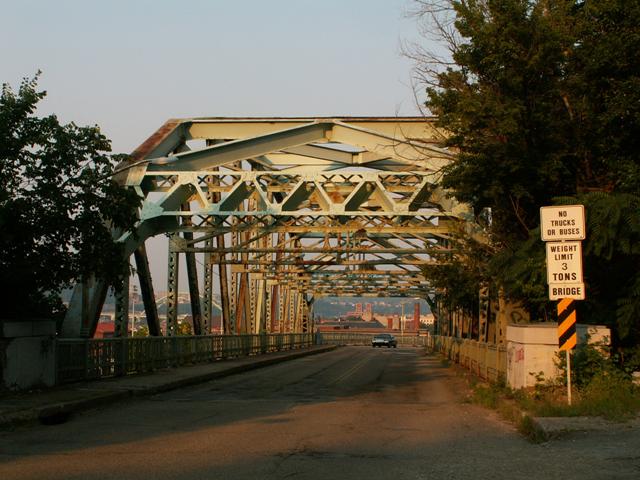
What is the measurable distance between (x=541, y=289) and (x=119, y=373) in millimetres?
11389

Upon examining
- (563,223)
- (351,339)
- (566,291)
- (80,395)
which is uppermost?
(563,223)

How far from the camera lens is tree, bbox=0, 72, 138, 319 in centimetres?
1747

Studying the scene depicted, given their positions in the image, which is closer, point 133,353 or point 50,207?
point 50,207

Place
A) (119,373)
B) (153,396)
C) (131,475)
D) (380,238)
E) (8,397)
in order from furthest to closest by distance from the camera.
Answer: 1. (380,238)
2. (119,373)
3. (153,396)
4. (8,397)
5. (131,475)

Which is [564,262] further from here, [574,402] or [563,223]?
[574,402]

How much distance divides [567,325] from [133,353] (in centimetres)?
1410

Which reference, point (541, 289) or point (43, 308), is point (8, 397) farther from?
point (541, 289)

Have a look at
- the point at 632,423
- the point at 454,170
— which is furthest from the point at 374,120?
the point at 632,423

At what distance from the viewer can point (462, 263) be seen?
2762cm

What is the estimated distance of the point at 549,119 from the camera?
18.1 meters

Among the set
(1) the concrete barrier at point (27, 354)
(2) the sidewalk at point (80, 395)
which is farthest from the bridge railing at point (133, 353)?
(1) the concrete barrier at point (27, 354)

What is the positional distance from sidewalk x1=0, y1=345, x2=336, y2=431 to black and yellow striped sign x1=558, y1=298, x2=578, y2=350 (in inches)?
324

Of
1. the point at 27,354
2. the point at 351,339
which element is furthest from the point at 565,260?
the point at 351,339

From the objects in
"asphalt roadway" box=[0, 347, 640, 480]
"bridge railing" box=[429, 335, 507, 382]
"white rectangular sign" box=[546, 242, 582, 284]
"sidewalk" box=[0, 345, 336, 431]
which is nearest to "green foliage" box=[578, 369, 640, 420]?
"asphalt roadway" box=[0, 347, 640, 480]
